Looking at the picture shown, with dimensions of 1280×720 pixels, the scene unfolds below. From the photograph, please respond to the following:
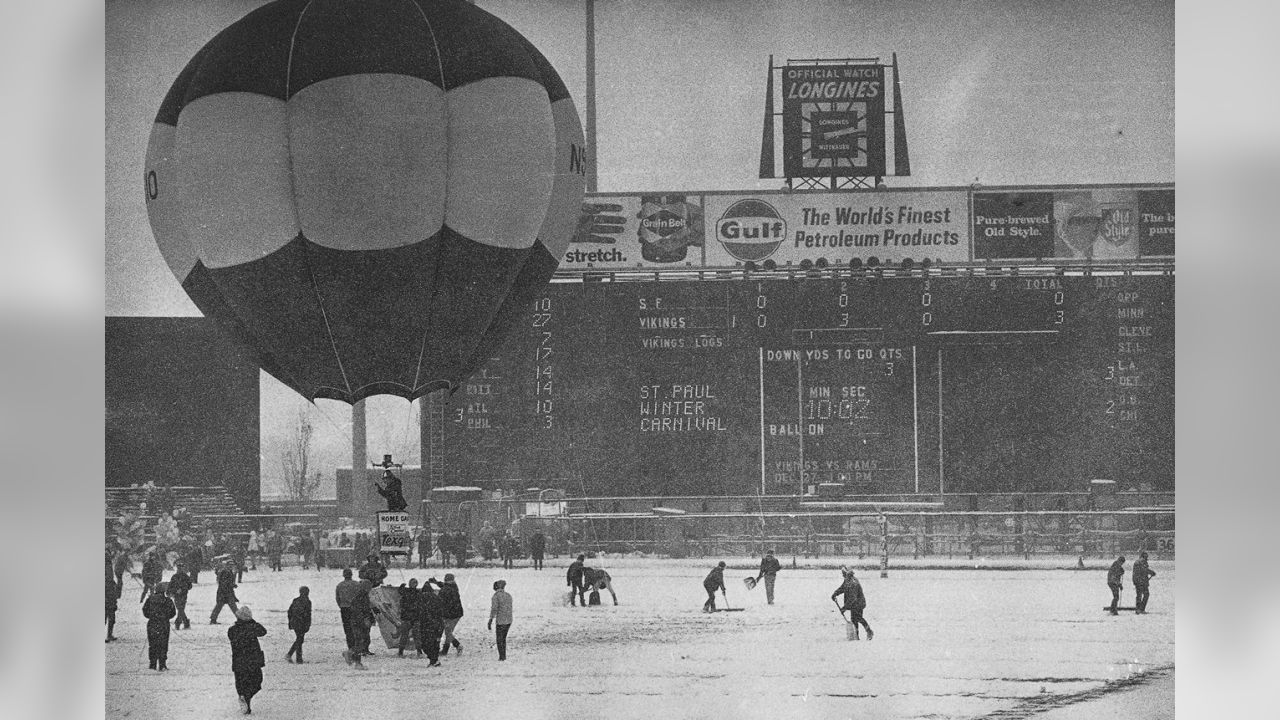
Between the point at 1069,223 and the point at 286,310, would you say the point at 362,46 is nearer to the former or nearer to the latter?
the point at 286,310

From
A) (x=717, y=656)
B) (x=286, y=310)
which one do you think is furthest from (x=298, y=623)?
(x=717, y=656)

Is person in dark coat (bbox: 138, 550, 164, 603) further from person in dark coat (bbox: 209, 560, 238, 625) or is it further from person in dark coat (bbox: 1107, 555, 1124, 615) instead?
person in dark coat (bbox: 1107, 555, 1124, 615)

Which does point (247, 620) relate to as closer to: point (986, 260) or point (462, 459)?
point (462, 459)

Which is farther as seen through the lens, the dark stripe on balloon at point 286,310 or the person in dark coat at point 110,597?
the person in dark coat at point 110,597

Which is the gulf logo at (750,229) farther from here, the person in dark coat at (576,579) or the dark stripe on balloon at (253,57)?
the dark stripe on balloon at (253,57)

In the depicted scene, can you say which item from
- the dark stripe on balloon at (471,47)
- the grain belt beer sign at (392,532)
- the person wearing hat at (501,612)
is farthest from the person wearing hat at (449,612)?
the dark stripe on balloon at (471,47)
